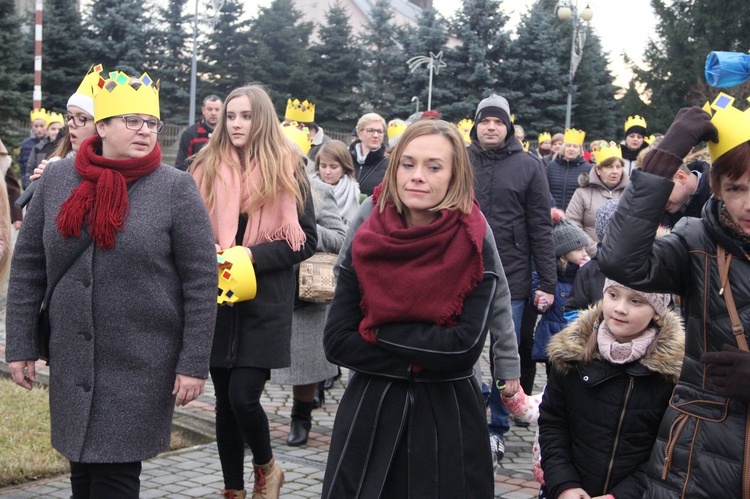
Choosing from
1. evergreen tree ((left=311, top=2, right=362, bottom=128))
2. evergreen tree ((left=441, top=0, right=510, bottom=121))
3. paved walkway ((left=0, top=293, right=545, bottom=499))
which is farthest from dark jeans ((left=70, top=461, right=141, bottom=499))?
evergreen tree ((left=311, top=2, right=362, bottom=128))

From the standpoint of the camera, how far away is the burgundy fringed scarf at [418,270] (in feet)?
10.3

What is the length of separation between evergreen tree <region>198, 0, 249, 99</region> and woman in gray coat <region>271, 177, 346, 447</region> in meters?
36.5

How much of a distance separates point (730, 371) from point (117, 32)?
124 ft

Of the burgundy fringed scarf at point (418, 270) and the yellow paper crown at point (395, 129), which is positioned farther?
the yellow paper crown at point (395, 129)

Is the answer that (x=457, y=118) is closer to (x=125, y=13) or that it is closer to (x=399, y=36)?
(x=399, y=36)

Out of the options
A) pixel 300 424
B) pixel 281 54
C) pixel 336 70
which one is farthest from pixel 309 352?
pixel 281 54

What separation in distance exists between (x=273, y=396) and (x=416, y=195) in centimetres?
477

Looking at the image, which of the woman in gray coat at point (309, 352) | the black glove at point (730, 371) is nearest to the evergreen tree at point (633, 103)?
the woman in gray coat at point (309, 352)

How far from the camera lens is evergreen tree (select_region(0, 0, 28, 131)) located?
30.6m

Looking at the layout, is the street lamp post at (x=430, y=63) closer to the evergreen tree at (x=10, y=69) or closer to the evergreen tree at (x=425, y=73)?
the evergreen tree at (x=425, y=73)

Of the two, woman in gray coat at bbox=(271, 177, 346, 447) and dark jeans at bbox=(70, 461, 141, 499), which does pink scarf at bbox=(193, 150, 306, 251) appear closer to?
woman in gray coat at bbox=(271, 177, 346, 447)

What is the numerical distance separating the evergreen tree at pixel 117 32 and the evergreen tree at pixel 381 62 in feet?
30.4

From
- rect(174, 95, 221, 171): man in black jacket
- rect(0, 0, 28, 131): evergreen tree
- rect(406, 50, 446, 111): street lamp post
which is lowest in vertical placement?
rect(174, 95, 221, 171): man in black jacket

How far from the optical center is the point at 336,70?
141 feet
